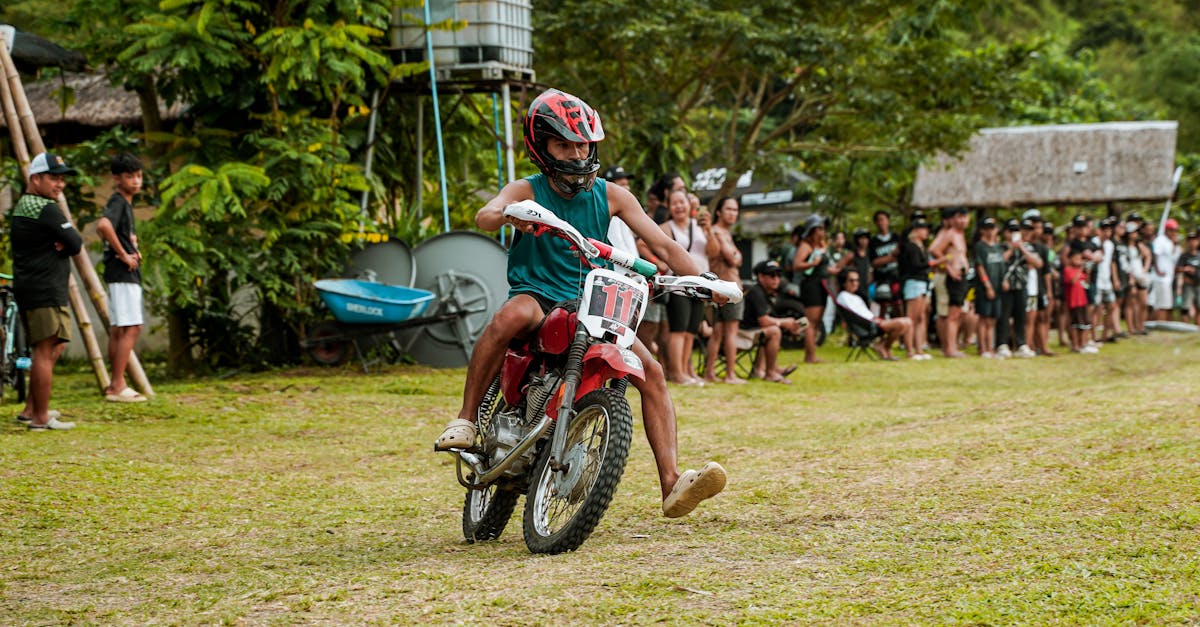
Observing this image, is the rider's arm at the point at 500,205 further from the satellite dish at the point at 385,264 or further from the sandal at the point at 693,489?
the satellite dish at the point at 385,264

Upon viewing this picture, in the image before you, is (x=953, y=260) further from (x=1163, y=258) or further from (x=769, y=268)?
(x=1163, y=258)

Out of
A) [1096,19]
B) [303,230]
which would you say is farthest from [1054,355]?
[1096,19]

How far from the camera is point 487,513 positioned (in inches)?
248

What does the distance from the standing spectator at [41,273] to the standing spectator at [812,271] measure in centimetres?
949

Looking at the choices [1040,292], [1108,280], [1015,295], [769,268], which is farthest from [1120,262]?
[769,268]

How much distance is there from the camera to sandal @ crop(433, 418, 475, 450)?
6.16 meters

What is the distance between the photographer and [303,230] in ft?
47.5

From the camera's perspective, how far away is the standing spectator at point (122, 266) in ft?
37.1

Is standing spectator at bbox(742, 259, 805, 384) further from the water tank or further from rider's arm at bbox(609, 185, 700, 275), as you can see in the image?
rider's arm at bbox(609, 185, 700, 275)

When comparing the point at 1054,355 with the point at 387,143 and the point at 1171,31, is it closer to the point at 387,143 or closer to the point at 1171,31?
the point at 387,143

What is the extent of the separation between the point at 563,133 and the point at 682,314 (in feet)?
25.7

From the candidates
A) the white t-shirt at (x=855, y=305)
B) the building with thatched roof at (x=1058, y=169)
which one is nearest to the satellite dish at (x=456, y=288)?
the white t-shirt at (x=855, y=305)

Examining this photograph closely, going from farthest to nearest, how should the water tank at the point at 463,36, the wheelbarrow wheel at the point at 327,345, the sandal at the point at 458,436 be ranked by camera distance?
the water tank at the point at 463,36 → the wheelbarrow wheel at the point at 327,345 → the sandal at the point at 458,436

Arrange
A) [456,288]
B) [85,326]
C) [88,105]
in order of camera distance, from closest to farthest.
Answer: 1. [85,326]
2. [456,288]
3. [88,105]
